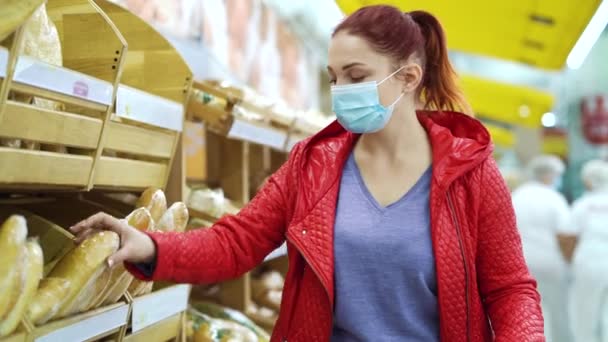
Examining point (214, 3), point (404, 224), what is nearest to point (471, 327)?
point (404, 224)

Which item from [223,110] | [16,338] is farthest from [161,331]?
[223,110]

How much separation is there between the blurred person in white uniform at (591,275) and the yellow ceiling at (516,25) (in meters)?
1.54

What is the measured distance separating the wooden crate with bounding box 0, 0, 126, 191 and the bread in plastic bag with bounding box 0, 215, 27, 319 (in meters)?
0.12

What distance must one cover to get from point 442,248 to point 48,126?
0.91 meters

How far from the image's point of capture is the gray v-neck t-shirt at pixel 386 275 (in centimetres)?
158

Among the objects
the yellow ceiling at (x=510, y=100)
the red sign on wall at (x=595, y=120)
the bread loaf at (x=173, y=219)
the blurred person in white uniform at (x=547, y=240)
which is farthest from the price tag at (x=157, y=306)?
the red sign on wall at (x=595, y=120)

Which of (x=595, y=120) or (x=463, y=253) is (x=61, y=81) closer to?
(x=463, y=253)

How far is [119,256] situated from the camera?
4.49ft

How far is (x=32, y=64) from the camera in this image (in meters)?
1.27

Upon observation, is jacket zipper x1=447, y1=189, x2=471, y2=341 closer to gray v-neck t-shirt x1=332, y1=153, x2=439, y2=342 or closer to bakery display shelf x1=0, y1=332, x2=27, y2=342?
gray v-neck t-shirt x1=332, y1=153, x2=439, y2=342

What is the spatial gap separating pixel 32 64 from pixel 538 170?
5883mm

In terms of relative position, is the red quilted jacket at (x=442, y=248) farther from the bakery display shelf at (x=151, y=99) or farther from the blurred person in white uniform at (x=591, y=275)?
the blurred person in white uniform at (x=591, y=275)

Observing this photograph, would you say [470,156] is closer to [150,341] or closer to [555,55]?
[150,341]

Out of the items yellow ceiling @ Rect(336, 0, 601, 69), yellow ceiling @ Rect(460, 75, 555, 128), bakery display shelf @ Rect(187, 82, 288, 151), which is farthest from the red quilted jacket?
yellow ceiling @ Rect(460, 75, 555, 128)
